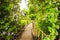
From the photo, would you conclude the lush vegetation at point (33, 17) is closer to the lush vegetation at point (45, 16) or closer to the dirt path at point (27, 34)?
the lush vegetation at point (45, 16)

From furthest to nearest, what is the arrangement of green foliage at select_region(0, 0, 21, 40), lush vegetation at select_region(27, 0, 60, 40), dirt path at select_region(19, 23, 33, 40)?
dirt path at select_region(19, 23, 33, 40) < green foliage at select_region(0, 0, 21, 40) < lush vegetation at select_region(27, 0, 60, 40)

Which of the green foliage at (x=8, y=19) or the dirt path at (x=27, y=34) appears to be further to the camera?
the dirt path at (x=27, y=34)

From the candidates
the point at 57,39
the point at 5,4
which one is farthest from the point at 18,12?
→ the point at 57,39

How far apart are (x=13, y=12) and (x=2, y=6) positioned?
424 millimetres

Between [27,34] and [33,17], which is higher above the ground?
[33,17]

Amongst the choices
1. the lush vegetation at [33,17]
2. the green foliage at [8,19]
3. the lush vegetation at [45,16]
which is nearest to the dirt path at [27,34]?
the lush vegetation at [33,17]

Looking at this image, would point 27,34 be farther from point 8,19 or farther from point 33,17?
point 33,17

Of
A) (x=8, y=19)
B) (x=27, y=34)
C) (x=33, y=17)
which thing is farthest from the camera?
(x=27, y=34)

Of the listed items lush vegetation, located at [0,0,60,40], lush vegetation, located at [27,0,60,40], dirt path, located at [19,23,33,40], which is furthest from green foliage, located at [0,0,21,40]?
lush vegetation, located at [27,0,60,40]

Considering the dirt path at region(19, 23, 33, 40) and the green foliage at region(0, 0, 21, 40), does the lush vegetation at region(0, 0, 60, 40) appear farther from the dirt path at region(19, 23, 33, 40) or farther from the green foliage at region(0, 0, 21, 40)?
the dirt path at region(19, 23, 33, 40)

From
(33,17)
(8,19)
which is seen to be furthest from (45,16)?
(8,19)

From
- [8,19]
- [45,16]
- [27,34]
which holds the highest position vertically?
[45,16]

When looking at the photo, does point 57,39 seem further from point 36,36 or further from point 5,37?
point 5,37

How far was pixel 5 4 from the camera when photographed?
217 inches
